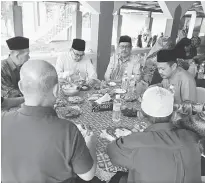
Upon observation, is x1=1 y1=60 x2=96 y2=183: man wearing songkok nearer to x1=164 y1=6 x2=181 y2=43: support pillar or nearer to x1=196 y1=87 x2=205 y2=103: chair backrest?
x1=196 y1=87 x2=205 y2=103: chair backrest

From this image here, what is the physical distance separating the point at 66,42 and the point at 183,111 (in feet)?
20.2

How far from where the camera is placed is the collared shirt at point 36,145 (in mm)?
927

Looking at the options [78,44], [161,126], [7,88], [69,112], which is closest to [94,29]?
[78,44]

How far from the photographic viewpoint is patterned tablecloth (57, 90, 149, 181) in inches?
50.1

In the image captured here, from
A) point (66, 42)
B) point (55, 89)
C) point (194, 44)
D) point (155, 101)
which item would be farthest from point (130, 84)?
point (66, 42)

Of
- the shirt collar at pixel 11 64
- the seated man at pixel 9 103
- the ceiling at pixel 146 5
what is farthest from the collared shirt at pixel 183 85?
the ceiling at pixel 146 5

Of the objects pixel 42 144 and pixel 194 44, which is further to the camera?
pixel 194 44

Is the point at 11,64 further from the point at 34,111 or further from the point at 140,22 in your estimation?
the point at 140,22

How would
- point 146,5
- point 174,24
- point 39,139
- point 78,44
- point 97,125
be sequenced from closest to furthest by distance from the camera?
1. point 39,139
2. point 97,125
3. point 78,44
4. point 174,24
5. point 146,5

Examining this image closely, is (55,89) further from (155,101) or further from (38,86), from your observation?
(155,101)

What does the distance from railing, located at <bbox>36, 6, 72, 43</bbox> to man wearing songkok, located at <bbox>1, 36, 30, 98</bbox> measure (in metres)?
4.32

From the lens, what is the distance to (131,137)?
1106mm

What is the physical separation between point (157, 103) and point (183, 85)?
1228 millimetres

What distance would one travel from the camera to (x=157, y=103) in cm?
116
